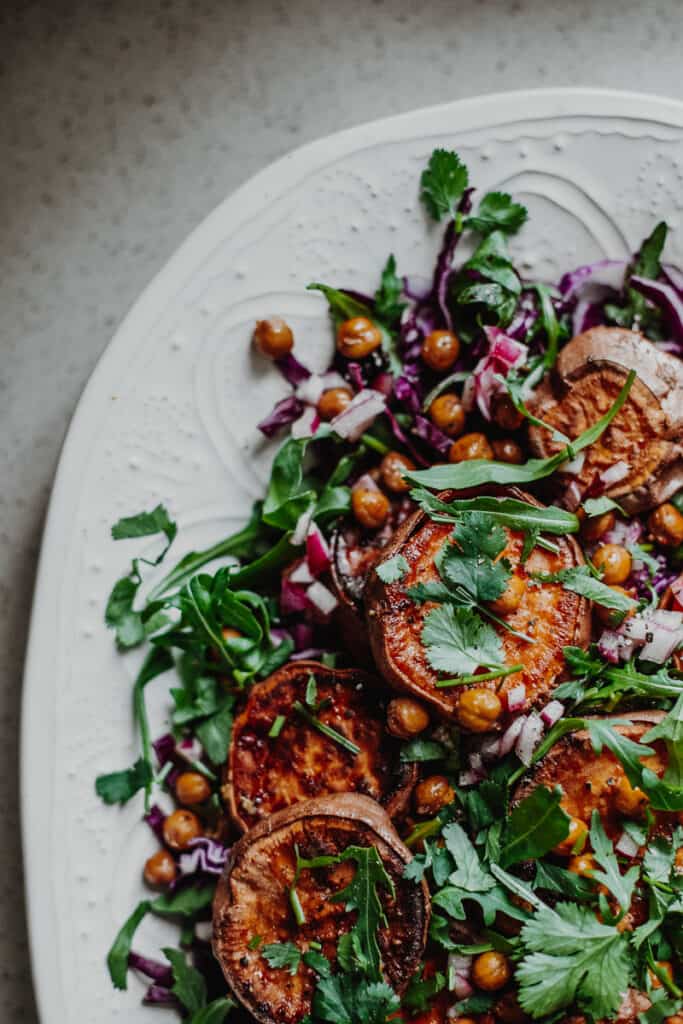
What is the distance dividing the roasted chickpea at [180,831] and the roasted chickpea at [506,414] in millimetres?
1680

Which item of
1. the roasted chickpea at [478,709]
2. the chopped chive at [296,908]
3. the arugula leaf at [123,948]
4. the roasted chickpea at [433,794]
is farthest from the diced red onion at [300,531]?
the arugula leaf at [123,948]

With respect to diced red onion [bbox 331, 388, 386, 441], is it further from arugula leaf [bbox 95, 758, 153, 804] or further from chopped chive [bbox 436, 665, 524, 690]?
arugula leaf [bbox 95, 758, 153, 804]

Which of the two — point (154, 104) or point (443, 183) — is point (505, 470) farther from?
point (154, 104)

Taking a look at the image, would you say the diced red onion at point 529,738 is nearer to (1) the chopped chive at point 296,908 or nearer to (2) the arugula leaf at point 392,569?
(2) the arugula leaf at point 392,569

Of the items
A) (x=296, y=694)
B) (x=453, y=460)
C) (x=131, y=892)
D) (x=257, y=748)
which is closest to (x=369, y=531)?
(x=453, y=460)

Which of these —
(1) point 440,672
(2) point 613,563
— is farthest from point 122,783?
(2) point 613,563

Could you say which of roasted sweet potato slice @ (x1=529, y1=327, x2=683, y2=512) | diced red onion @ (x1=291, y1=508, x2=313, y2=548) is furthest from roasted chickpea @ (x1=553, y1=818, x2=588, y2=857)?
diced red onion @ (x1=291, y1=508, x2=313, y2=548)

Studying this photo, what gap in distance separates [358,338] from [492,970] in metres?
2.02

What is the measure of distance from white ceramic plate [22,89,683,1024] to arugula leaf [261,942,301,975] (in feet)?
1.81

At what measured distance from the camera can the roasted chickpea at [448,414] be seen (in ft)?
11.1

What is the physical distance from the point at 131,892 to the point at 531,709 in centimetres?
150

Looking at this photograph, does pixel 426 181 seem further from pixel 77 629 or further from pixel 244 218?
pixel 77 629

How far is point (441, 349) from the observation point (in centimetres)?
342

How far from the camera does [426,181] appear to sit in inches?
134
